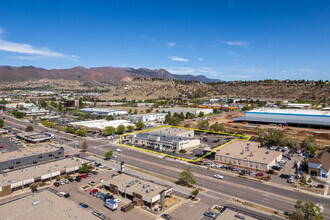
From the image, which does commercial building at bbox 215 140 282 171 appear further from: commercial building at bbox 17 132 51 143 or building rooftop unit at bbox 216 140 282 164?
commercial building at bbox 17 132 51 143

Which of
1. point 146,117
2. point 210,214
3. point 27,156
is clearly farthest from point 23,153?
point 146,117

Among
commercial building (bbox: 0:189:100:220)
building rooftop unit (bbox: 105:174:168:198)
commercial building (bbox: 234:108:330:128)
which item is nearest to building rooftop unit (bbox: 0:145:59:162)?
commercial building (bbox: 0:189:100:220)

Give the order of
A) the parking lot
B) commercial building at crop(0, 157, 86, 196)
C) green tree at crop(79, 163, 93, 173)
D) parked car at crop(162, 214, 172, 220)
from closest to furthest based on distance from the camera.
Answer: parked car at crop(162, 214, 172, 220), the parking lot, commercial building at crop(0, 157, 86, 196), green tree at crop(79, 163, 93, 173)

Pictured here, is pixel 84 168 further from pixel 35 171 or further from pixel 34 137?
pixel 34 137

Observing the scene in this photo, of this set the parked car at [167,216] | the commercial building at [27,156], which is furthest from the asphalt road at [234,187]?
the commercial building at [27,156]

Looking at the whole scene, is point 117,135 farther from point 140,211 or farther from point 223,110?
point 223,110
